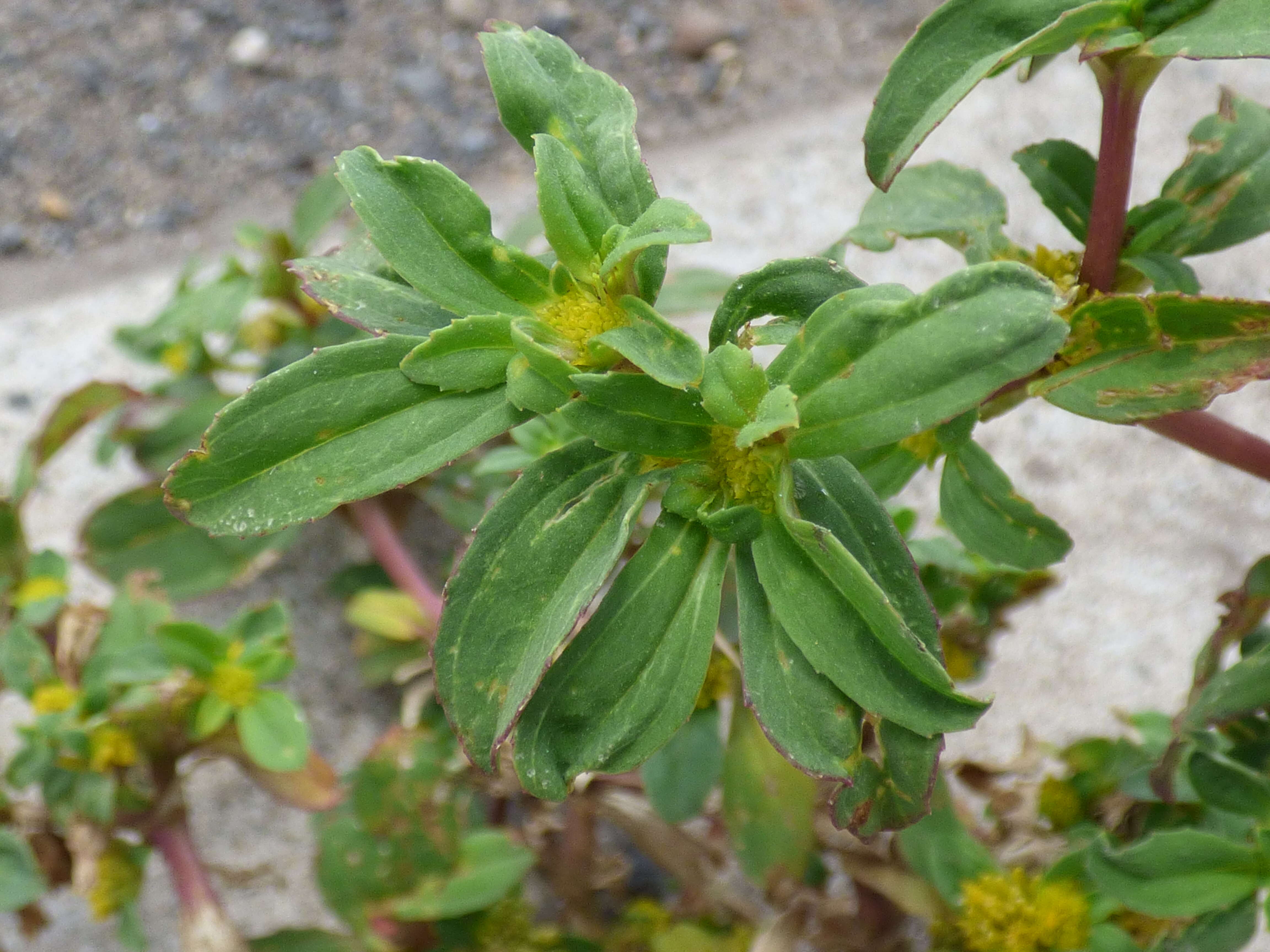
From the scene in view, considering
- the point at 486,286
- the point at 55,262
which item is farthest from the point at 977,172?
the point at 55,262

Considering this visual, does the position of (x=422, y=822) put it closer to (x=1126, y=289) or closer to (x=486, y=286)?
(x=486, y=286)

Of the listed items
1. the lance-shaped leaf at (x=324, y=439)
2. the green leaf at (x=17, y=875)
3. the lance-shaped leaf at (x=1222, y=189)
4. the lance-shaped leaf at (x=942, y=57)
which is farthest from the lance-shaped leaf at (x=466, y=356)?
the green leaf at (x=17, y=875)

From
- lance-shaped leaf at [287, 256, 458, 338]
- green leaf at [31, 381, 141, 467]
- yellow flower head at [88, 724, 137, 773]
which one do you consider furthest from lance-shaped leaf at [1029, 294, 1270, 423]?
green leaf at [31, 381, 141, 467]

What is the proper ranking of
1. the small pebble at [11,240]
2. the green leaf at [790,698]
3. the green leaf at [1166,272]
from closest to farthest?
the green leaf at [790,698]
the green leaf at [1166,272]
the small pebble at [11,240]

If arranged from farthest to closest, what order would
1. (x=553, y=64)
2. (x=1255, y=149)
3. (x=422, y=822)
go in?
(x=422, y=822), (x=1255, y=149), (x=553, y=64)

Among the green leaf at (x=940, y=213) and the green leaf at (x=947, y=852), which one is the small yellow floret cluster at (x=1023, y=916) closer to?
the green leaf at (x=947, y=852)

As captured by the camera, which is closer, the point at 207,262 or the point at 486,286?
the point at 486,286

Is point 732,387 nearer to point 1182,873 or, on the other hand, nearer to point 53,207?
point 1182,873
